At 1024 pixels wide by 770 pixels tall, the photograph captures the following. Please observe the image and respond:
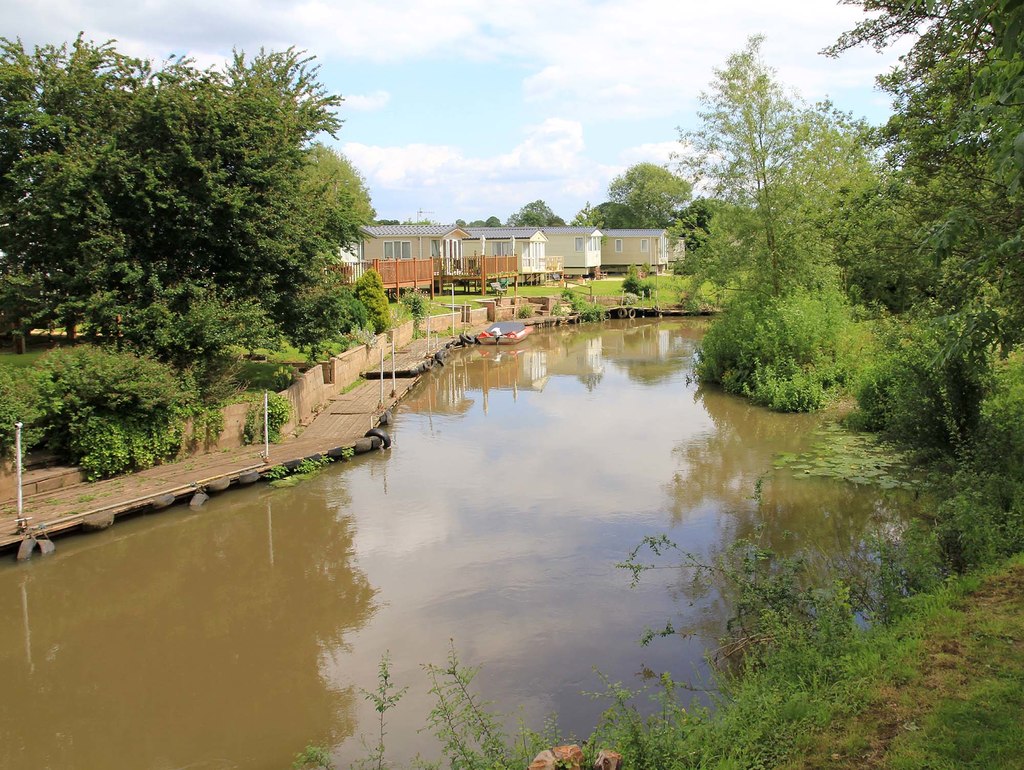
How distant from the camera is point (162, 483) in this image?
14305mm

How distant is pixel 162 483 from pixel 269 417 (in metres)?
3.44

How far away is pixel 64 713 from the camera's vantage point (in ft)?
26.8

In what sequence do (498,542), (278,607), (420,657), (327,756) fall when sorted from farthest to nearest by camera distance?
1. (498,542)
2. (278,607)
3. (420,657)
4. (327,756)

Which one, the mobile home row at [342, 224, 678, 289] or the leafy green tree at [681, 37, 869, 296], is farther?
the mobile home row at [342, 224, 678, 289]

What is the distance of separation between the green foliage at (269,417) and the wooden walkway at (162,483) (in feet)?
0.82

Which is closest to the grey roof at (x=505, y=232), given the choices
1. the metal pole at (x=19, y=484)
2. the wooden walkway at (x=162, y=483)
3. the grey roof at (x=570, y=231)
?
the grey roof at (x=570, y=231)

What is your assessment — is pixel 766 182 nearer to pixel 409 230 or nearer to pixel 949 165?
pixel 949 165

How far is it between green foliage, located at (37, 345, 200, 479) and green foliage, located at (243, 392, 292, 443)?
7.10 feet

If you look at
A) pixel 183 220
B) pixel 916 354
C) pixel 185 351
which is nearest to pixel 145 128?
pixel 183 220

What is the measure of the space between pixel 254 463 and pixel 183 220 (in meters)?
5.20

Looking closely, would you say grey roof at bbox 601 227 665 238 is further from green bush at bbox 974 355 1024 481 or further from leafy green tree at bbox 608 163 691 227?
green bush at bbox 974 355 1024 481

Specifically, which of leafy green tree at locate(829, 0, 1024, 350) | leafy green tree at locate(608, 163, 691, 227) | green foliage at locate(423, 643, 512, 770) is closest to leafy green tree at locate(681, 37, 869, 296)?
leafy green tree at locate(829, 0, 1024, 350)

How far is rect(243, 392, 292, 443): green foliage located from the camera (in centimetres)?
1703

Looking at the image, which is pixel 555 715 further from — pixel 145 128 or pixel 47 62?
pixel 47 62
